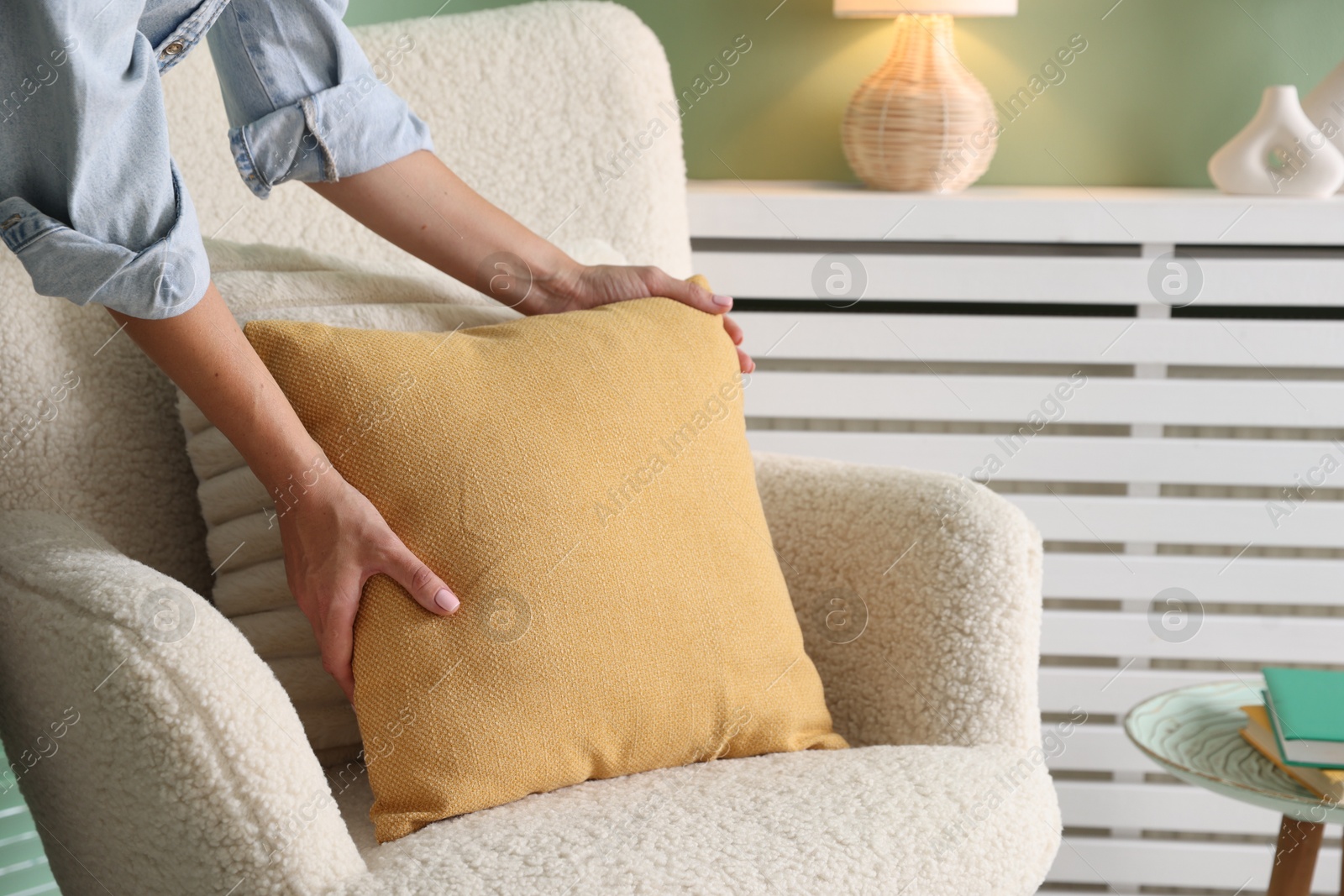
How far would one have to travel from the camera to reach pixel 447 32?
1.18 meters

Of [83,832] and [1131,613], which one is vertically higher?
[83,832]

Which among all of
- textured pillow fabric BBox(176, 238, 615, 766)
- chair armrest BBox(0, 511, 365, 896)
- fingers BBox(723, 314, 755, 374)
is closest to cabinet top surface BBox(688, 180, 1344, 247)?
fingers BBox(723, 314, 755, 374)

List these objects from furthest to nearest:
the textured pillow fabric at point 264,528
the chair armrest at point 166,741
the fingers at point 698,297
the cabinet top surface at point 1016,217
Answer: the cabinet top surface at point 1016,217 → the fingers at point 698,297 → the textured pillow fabric at point 264,528 → the chair armrest at point 166,741

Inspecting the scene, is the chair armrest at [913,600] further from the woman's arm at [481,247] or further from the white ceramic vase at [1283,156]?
the white ceramic vase at [1283,156]

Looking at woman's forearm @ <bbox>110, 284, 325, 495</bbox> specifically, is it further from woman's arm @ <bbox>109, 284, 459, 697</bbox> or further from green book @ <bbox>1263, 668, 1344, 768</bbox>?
green book @ <bbox>1263, 668, 1344, 768</bbox>

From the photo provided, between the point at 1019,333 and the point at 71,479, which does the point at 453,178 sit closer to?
the point at 71,479

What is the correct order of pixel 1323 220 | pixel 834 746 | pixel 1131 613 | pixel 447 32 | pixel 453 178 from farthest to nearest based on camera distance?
pixel 1131 613 → pixel 1323 220 → pixel 447 32 → pixel 453 178 → pixel 834 746

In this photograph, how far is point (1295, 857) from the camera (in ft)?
3.59

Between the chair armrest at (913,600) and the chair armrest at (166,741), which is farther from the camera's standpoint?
the chair armrest at (913,600)

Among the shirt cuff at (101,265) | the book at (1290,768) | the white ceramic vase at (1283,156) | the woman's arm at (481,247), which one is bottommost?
the book at (1290,768)

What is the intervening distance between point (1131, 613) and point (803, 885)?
38.4 inches

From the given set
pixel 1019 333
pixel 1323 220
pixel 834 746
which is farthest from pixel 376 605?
pixel 1323 220

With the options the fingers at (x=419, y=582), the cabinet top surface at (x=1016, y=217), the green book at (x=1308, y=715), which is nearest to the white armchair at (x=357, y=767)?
the fingers at (x=419, y=582)

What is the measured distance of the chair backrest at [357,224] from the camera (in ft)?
2.63
